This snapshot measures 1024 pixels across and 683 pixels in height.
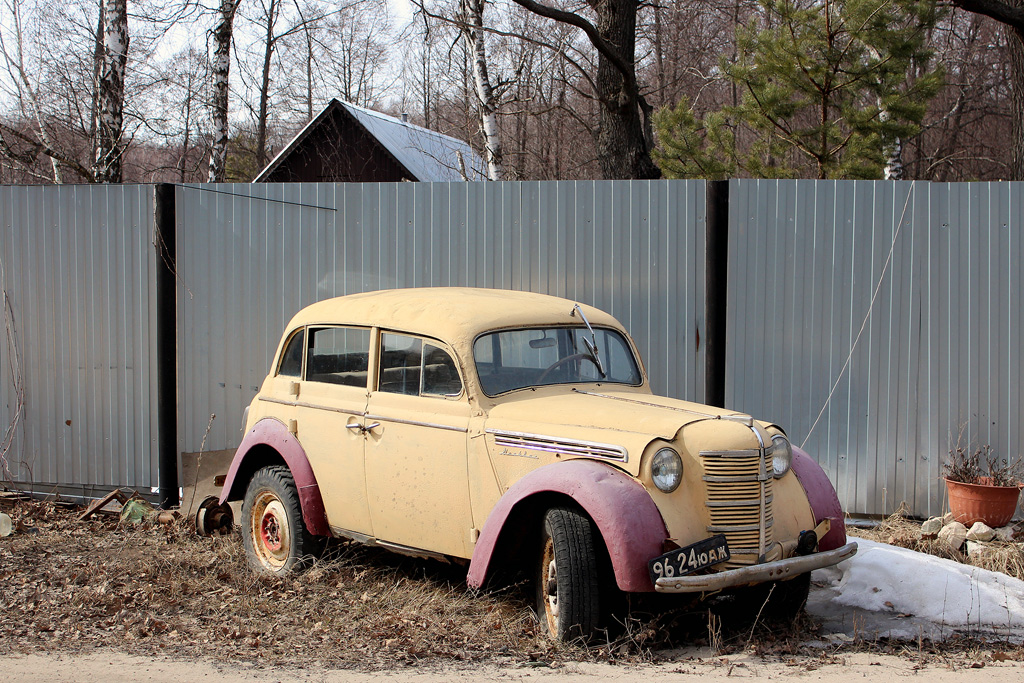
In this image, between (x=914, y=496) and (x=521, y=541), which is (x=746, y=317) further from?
(x=521, y=541)

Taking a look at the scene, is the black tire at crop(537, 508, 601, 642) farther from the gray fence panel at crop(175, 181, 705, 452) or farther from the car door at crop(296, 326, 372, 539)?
the gray fence panel at crop(175, 181, 705, 452)

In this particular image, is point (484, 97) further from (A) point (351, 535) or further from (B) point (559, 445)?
(B) point (559, 445)

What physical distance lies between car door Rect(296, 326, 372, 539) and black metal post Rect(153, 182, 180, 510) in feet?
7.13

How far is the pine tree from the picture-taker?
10.4m

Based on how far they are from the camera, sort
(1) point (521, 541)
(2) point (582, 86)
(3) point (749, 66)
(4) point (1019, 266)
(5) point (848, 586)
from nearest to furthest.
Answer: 1. (1) point (521, 541)
2. (5) point (848, 586)
3. (4) point (1019, 266)
4. (3) point (749, 66)
5. (2) point (582, 86)

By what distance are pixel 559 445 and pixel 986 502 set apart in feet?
11.4

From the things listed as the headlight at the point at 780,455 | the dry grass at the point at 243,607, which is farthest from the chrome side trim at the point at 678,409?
the dry grass at the point at 243,607

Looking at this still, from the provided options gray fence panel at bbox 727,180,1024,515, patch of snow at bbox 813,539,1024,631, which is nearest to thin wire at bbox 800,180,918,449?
gray fence panel at bbox 727,180,1024,515

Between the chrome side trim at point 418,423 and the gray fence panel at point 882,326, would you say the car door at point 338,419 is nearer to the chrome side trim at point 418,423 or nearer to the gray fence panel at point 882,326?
the chrome side trim at point 418,423

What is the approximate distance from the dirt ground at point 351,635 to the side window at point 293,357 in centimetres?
115

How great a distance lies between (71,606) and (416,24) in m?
10.3

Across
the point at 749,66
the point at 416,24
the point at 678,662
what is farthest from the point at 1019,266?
the point at 416,24

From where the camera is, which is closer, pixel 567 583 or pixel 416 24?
pixel 567 583

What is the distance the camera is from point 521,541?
417 cm
